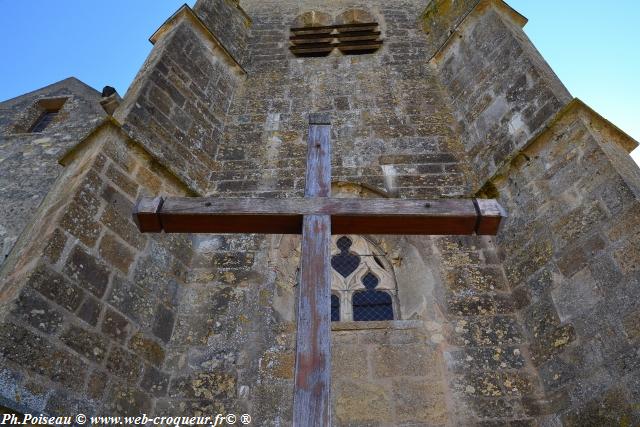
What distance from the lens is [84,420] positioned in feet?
10.2

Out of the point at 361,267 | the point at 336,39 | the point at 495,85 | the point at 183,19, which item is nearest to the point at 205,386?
the point at 361,267

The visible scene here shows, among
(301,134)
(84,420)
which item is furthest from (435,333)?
(301,134)

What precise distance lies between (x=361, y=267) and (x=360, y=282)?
0.59ft

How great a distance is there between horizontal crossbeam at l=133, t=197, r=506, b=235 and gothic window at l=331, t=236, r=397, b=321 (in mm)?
1859

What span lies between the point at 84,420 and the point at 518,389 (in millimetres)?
2840

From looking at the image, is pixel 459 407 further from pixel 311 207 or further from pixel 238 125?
pixel 238 125

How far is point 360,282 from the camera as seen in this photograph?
4.76 m

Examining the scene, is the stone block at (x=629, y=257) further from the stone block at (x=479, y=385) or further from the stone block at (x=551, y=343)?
the stone block at (x=479, y=385)

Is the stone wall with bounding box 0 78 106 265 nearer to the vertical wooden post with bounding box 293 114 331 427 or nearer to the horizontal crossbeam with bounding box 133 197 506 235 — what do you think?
the horizontal crossbeam with bounding box 133 197 506 235

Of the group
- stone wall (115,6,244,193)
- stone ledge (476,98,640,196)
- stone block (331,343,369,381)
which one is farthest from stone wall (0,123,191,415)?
stone ledge (476,98,640,196)

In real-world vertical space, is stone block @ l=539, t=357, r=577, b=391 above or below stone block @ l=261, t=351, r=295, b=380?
below

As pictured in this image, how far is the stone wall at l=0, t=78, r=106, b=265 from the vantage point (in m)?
7.04

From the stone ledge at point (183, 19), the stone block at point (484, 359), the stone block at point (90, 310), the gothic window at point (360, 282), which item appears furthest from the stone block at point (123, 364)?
the stone ledge at point (183, 19)

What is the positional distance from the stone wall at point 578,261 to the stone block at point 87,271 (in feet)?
10.2
